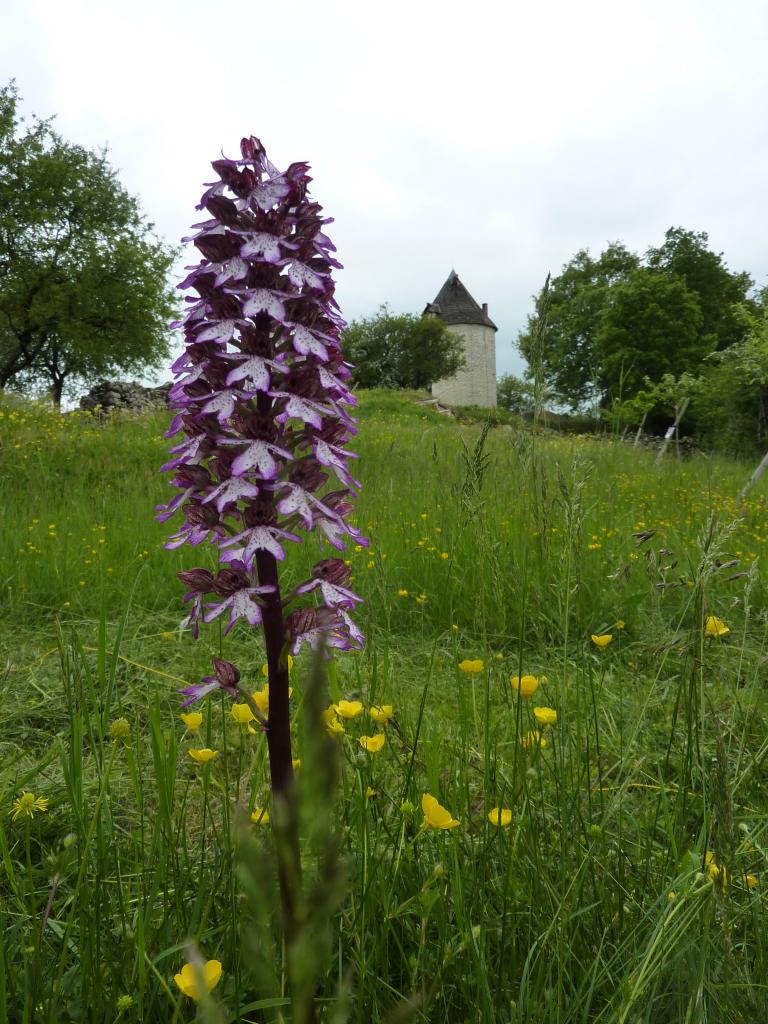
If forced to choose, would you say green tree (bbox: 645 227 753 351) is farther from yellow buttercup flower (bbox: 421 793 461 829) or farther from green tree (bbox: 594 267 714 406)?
yellow buttercup flower (bbox: 421 793 461 829)

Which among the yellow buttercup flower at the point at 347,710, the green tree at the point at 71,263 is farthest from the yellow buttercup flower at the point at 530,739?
the green tree at the point at 71,263

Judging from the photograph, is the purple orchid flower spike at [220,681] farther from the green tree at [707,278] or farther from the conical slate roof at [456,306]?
the conical slate roof at [456,306]

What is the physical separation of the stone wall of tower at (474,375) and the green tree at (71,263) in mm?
34614

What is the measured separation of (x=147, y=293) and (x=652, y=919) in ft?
127

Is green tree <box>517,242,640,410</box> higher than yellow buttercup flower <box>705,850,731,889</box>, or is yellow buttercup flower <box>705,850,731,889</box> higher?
green tree <box>517,242,640,410</box>

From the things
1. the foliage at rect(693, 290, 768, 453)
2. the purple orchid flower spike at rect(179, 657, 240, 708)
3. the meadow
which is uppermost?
the foliage at rect(693, 290, 768, 453)

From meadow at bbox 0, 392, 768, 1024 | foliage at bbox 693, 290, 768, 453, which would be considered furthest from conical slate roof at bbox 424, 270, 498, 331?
meadow at bbox 0, 392, 768, 1024

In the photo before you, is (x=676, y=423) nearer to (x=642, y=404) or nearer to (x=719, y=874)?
(x=642, y=404)

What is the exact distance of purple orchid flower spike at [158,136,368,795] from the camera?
1.32m

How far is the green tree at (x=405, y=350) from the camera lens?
52.6m

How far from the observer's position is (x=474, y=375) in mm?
68375

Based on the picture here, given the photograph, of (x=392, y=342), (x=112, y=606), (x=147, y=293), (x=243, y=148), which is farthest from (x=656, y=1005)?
(x=392, y=342)

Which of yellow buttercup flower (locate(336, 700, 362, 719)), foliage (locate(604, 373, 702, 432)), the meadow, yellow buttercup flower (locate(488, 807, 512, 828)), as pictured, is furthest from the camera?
foliage (locate(604, 373, 702, 432))

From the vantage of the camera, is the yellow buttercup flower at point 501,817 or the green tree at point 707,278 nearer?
the yellow buttercup flower at point 501,817
